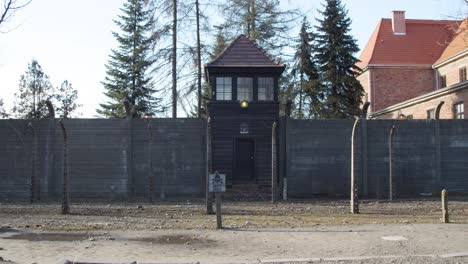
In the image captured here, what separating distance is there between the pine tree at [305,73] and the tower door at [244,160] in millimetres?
13604

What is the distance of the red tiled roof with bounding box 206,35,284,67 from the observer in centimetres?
2556

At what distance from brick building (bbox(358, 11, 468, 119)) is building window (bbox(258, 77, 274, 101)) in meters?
20.9

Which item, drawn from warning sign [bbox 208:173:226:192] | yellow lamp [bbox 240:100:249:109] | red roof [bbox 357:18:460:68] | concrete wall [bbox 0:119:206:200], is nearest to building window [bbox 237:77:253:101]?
yellow lamp [bbox 240:100:249:109]

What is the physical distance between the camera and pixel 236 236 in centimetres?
1211

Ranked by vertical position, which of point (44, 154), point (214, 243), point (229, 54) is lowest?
point (214, 243)

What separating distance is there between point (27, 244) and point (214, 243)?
3863 millimetres

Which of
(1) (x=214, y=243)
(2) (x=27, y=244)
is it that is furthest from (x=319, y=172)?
(2) (x=27, y=244)

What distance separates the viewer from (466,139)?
2527cm

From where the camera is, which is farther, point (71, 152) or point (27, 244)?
point (71, 152)

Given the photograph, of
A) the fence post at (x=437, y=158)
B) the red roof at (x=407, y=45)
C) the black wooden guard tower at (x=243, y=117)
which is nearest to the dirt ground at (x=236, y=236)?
the black wooden guard tower at (x=243, y=117)

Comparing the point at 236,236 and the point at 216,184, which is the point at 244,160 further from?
the point at 236,236

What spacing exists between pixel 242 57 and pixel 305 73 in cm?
1513

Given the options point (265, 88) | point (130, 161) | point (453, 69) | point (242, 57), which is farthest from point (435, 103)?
point (130, 161)

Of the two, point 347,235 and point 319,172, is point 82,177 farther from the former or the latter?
point 347,235
